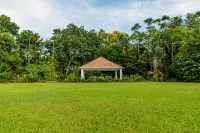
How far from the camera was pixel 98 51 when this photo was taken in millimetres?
30562

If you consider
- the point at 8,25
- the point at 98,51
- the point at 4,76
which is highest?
the point at 8,25

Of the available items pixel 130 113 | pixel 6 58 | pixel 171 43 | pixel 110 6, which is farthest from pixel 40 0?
pixel 171 43

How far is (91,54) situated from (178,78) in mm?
12638

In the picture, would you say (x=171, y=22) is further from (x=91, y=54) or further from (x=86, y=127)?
(x=86, y=127)

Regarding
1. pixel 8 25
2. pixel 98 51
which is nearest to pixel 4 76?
pixel 8 25

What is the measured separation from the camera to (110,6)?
1669cm

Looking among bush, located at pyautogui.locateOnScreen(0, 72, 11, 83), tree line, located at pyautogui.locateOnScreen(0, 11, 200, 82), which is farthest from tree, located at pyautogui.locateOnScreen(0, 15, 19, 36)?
bush, located at pyautogui.locateOnScreen(0, 72, 11, 83)

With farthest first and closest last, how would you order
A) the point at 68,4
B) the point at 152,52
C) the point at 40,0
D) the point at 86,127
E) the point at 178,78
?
the point at 152,52 < the point at 178,78 < the point at 68,4 < the point at 40,0 < the point at 86,127

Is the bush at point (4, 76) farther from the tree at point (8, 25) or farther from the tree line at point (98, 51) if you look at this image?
the tree at point (8, 25)

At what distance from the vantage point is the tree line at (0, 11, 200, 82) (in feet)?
77.5

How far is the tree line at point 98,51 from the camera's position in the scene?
23625mm

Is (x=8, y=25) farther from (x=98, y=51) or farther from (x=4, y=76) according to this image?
(x=98, y=51)

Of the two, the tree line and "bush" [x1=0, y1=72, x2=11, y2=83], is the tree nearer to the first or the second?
the tree line

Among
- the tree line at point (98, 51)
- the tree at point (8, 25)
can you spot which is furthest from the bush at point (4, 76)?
the tree at point (8, 25)
